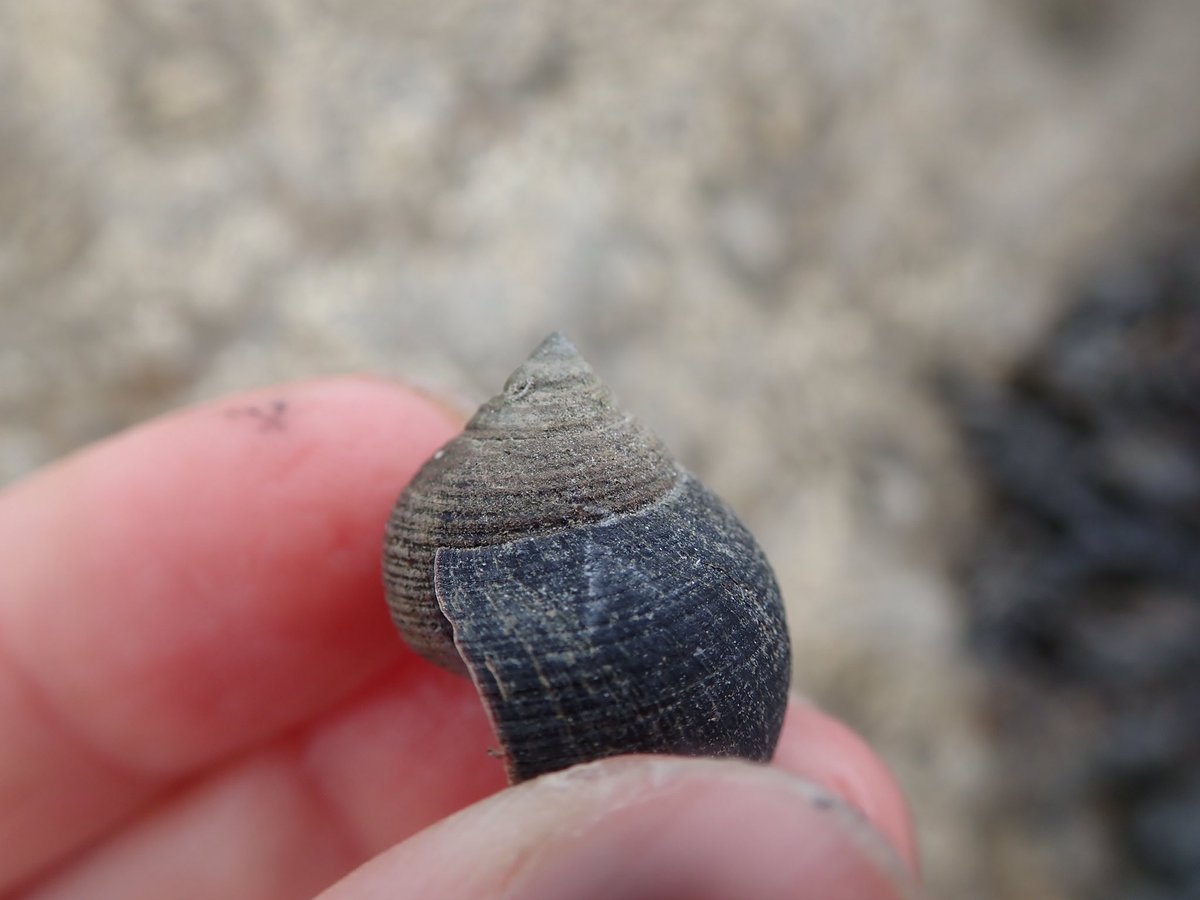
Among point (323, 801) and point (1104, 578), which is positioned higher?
point (323, 801)

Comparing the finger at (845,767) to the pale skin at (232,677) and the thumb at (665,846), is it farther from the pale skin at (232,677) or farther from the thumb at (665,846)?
the thumb at (665,846)

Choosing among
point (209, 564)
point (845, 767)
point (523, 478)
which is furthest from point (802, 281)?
point (209, 564)

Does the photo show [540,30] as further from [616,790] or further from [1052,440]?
[616,790]

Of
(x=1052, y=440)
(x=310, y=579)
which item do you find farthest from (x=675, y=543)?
(x=1052, y=440)

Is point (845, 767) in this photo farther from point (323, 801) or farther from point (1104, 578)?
point (1104, 578)

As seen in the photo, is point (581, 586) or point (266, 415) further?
point (266, 415)
